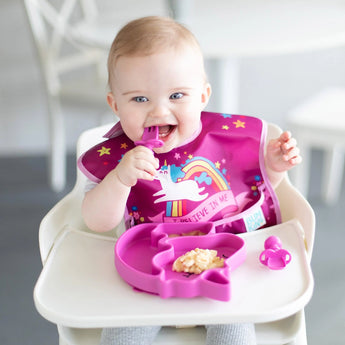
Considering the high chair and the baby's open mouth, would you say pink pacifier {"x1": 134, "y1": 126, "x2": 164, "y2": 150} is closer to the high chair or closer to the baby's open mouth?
the baby's open mouth

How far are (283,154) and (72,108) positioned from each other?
5.73 feet

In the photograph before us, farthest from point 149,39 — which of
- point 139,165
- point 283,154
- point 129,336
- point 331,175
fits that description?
point 331,175

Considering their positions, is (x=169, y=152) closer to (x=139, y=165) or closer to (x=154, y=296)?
(x=139, y=165)

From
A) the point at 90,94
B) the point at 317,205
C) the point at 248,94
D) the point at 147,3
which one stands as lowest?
the point at 317,205

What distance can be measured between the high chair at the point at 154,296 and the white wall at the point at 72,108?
168cm

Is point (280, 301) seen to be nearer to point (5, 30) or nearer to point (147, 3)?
point (147, 3)

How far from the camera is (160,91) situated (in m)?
0.89

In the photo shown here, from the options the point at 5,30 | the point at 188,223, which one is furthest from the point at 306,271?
the point at 5,30

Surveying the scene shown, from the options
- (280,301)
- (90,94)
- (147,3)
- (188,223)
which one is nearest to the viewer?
(280,301)

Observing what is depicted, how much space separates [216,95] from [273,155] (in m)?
0.94

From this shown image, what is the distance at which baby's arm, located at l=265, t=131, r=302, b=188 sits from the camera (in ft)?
3.17

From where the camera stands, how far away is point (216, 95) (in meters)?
1.93

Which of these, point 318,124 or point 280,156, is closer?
point 280,156

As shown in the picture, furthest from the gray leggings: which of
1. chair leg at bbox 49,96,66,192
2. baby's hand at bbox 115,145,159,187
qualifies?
chair leg at bbox 49,96,66,192
